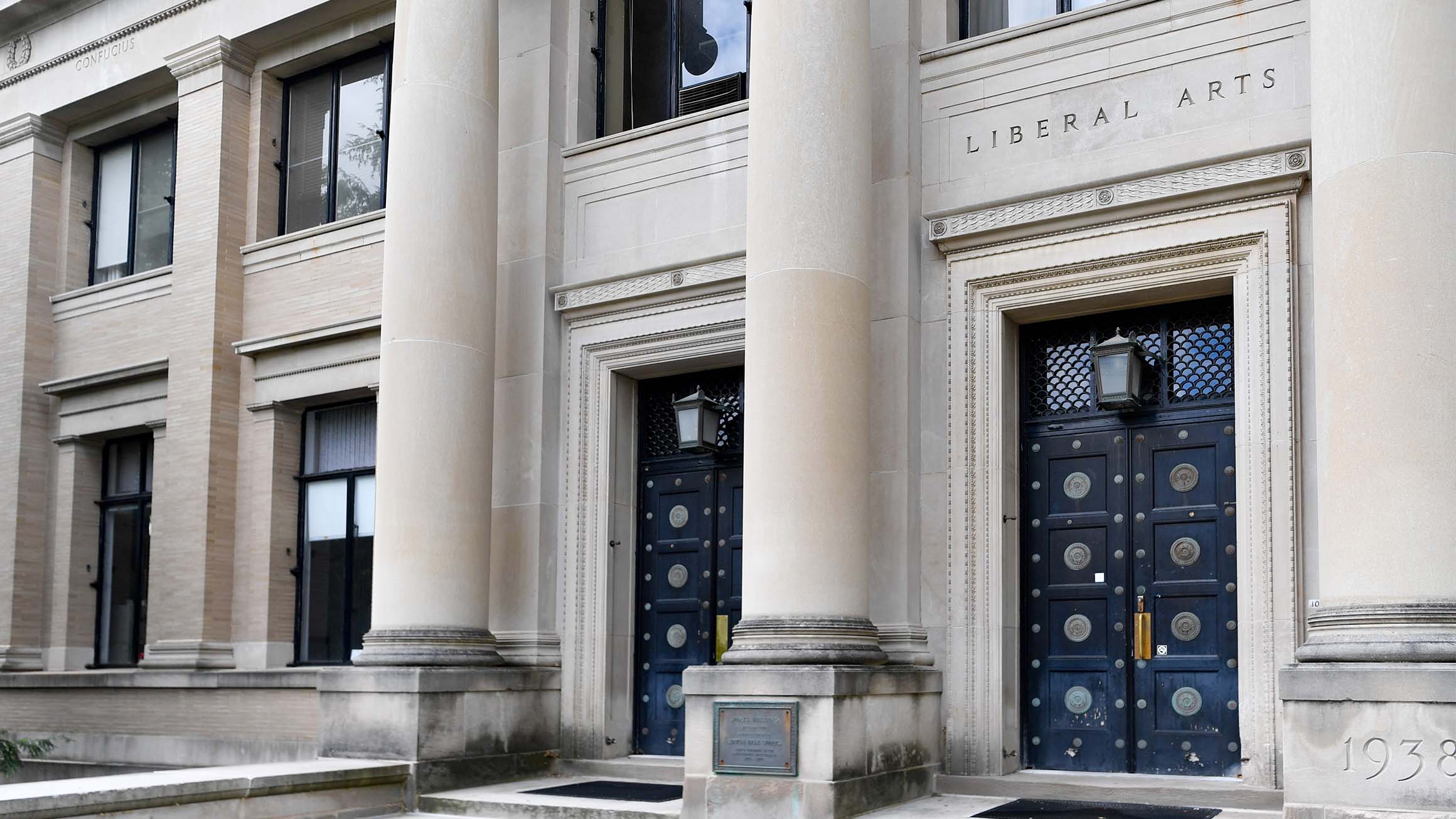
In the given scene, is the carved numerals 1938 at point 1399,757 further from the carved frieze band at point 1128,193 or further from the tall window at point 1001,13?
the tall window at point 1001,13

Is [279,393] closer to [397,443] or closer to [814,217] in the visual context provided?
[397,443]

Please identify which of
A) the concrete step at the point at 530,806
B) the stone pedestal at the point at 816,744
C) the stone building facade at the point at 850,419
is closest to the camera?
the stone building facade at the point at 850,419

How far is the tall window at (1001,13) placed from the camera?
12984mm

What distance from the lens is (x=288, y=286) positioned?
59.1 ft

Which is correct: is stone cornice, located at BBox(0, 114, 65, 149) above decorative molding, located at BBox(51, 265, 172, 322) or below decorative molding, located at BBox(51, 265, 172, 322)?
above

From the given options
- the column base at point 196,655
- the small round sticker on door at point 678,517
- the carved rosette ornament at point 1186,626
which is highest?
the small round sticker on door at point 678,517

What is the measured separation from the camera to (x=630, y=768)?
13.8 meters

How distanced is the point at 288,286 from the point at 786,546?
9.31 meters

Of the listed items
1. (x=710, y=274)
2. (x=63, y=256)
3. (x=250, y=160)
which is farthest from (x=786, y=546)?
(x=63, y=256)

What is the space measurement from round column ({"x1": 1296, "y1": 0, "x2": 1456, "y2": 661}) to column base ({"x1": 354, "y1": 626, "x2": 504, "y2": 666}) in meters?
7.36

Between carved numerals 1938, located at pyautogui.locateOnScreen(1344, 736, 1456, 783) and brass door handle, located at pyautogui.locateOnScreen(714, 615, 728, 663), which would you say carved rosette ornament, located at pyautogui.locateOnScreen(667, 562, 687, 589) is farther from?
carved numerals 1938, located at pyautogui.locateOnScreen(1344, 736, 1456, 783)

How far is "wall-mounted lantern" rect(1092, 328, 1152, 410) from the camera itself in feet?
39.2

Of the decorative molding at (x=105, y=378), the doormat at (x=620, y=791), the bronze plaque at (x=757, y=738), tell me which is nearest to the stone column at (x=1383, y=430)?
the bronze plaque at (x=757, y=738)

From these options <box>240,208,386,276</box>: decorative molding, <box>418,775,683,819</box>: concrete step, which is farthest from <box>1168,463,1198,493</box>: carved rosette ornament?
<box>240,208,386,276</box>: decorative molding
